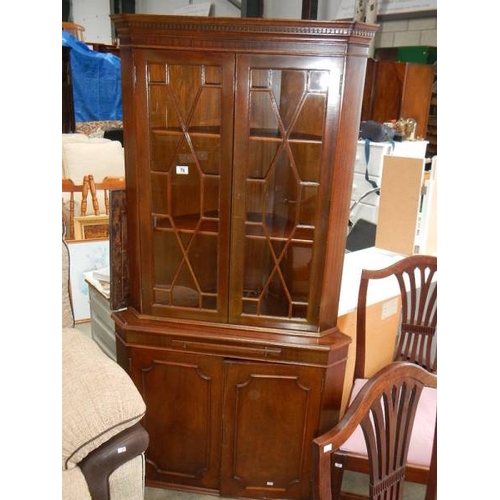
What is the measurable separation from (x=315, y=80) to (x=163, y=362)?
1051 mm

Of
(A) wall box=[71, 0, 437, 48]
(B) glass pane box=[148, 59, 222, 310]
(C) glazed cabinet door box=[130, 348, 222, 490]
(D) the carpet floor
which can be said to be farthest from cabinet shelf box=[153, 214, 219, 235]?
(A) wall box=[71, 0, 437, 48]

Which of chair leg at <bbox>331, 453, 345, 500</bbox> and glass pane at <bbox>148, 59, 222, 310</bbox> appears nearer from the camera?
glass pane at <bbox>148, 59, 222, 310</bbox>

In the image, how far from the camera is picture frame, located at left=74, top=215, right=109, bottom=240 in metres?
2.78

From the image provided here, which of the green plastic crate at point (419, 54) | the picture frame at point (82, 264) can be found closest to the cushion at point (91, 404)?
the picture frame at point (82, 264)

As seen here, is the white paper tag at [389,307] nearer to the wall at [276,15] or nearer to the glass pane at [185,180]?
the glass pane at [185,180]

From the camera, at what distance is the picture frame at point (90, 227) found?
278 cm

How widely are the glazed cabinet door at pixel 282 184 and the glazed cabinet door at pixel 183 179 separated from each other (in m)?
0.05

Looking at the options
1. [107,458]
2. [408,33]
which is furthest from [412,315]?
[408,33]

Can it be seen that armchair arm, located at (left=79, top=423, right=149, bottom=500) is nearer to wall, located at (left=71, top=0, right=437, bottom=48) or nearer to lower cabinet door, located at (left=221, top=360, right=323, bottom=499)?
lower cabinet door, located at (left=221, top=360, right=323, bottom=499)

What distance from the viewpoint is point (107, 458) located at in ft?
4.15

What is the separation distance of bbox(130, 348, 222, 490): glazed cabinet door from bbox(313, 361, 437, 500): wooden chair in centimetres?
63

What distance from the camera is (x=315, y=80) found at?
51.4 inches
